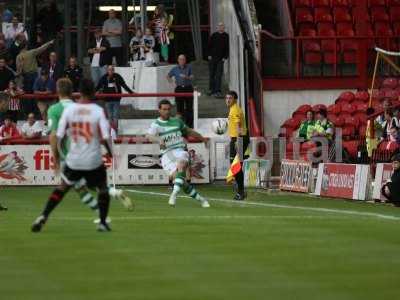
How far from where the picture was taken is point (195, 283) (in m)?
12.6

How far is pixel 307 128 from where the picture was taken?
107 ft

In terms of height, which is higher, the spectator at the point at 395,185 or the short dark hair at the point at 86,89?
the short dark hair at the point at 86,89

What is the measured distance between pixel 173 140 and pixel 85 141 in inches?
246

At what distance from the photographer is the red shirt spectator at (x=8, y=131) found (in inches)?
1299

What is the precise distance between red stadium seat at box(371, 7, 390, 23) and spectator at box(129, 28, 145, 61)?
21.5 ft

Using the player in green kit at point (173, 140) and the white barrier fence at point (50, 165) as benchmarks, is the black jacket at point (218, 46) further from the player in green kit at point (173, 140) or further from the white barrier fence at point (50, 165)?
the player in green kit at point (173, 140)

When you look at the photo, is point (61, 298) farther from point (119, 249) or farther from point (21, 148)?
point (21, 148)

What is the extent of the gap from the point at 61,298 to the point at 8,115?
2265 centimetres

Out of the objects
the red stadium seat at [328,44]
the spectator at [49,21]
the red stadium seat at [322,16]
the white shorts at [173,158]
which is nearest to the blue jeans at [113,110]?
the spectator at [49,21]

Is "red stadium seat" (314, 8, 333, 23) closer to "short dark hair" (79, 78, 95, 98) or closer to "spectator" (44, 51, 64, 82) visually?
"spectator" (44, 51, 64, 82)

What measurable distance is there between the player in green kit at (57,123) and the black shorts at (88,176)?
19cm

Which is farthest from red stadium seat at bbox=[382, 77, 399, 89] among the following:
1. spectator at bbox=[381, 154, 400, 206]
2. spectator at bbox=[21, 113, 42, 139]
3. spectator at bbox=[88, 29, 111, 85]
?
spectator at bbox=[381, 154, 400, 206]

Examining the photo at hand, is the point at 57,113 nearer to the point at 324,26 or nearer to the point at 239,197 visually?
the point at 239,197

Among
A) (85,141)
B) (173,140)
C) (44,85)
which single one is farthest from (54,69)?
(85,141)
